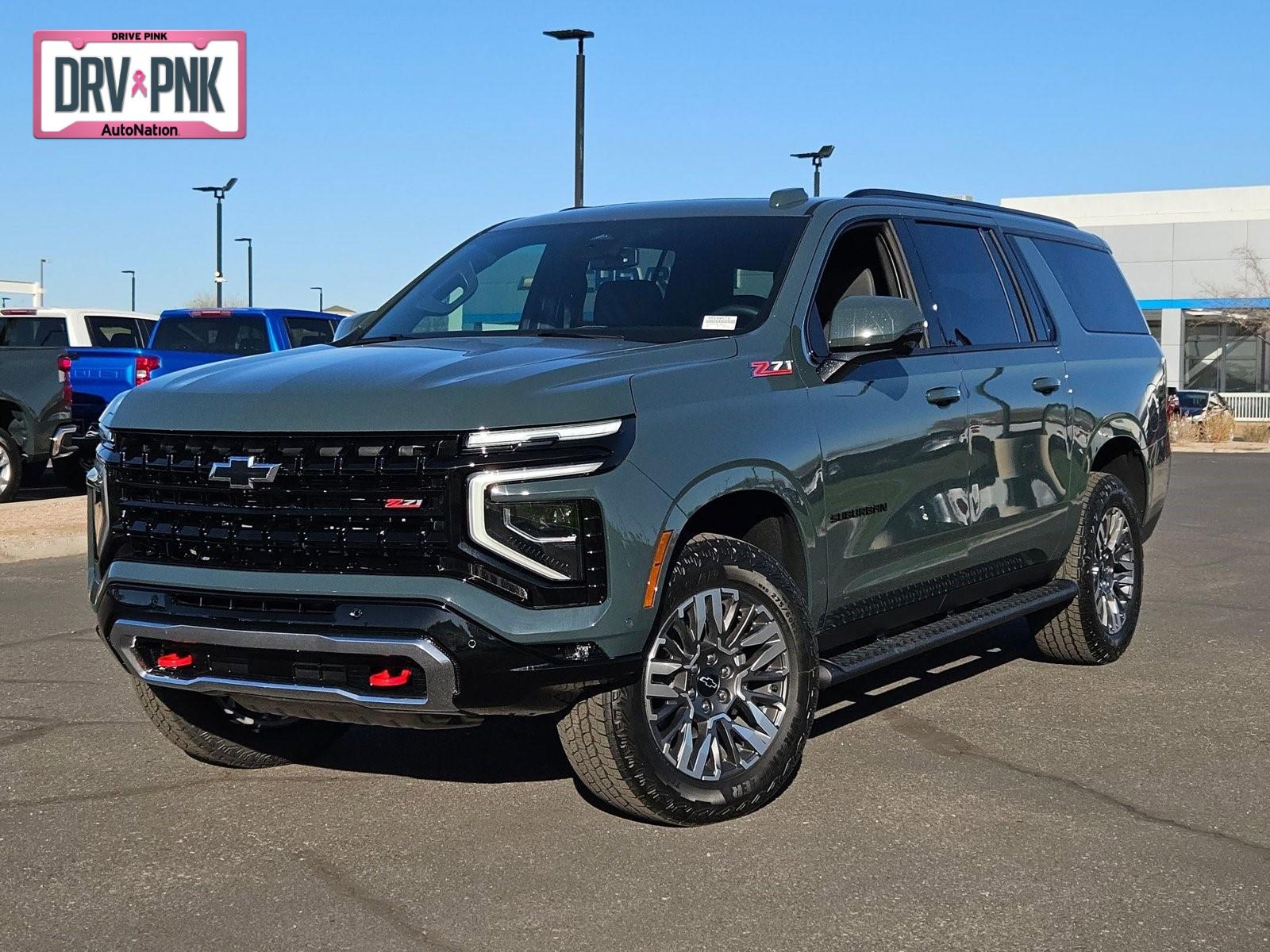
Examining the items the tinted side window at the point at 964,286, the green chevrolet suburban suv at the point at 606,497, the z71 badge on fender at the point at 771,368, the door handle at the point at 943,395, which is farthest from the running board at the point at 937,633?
the tinted side window at the point at 964,286

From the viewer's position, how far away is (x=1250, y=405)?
52750 millimetres

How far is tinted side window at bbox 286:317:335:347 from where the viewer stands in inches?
709

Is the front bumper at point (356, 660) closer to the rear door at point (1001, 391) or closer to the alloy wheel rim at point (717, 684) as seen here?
the alloy wheel rim at point (717, 684)

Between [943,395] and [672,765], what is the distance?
2107 mm

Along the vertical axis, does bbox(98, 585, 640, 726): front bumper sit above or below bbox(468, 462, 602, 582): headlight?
below

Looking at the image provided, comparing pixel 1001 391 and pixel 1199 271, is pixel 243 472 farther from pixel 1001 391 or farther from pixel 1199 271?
pixel 1199 271

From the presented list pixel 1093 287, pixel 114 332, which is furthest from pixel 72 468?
pixel 1093 287

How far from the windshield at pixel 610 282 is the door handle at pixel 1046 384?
161 centimetres

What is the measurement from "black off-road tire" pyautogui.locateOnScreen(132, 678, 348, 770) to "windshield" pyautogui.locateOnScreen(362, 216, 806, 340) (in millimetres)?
1541

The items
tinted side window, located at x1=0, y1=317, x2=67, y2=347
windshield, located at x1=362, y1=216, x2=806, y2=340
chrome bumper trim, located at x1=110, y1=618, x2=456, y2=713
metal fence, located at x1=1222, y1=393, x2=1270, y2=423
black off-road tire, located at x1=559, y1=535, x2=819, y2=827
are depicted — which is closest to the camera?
chrome bumper trim, located at x1=110, y1=618, x2=456, y2=713

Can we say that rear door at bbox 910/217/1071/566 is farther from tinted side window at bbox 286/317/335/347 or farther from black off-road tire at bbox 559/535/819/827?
tinted side window at bbox 286/317/335/347

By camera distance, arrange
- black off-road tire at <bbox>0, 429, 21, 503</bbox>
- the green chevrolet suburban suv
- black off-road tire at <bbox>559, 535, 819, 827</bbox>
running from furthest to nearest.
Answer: black off-road tire at <bbox>0, 429, 21, 503</bbox>
black off-road tire at <bbox>559, 535, 819, 827</bbox>
the green chevrolet suburban suv

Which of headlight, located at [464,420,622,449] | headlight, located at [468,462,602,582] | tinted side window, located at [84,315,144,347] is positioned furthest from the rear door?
tinted side window, located at [84,315,144,347]

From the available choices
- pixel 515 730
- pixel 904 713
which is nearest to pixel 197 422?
pixel 515 730
